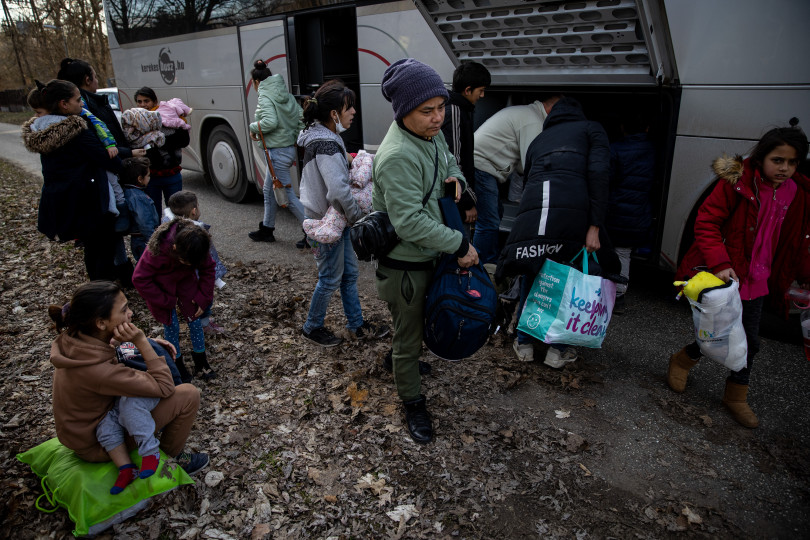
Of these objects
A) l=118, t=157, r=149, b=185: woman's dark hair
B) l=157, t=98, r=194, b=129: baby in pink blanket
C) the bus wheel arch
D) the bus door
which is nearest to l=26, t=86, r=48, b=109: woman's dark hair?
l=118, t=157, r=149, b=185: woman's dark hair

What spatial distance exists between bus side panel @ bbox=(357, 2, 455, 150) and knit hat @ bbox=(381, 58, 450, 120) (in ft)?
9.57

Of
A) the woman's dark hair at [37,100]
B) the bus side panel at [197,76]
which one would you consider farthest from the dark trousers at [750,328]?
the bus side panel at [197,76]

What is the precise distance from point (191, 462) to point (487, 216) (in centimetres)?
337

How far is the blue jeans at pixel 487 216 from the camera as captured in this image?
4.84 m

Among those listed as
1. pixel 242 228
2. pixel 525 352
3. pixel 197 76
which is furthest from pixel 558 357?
pixel 197 76

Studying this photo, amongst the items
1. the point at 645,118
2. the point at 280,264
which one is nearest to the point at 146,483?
the point at 280,264

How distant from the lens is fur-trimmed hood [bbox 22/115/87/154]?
4020mm

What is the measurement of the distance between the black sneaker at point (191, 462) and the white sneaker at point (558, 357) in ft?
7.94

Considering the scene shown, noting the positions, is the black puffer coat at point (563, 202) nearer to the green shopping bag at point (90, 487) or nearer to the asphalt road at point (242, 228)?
the green shopping bag at point (90, 487)

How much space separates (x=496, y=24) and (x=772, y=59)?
2.07 meters

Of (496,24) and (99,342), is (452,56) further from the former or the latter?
(99,342)

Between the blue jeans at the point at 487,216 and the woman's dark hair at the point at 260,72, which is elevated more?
the woman's dark hair at the point at 260,72

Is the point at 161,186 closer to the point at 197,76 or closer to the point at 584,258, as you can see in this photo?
the point at 197,76

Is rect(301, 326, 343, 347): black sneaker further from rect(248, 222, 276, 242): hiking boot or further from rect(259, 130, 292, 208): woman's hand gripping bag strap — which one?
rect(248, 222, 276, 242): hiking boot
